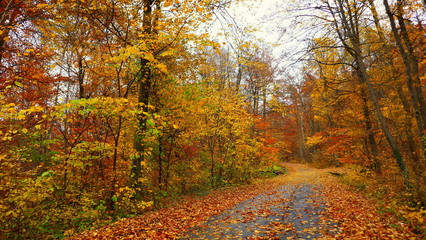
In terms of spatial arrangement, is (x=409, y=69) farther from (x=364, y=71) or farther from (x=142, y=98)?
(x=142, y=98)

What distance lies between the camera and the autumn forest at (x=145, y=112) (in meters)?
6.14

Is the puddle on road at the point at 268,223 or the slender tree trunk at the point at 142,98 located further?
the slender tree trunk at the point at 142,98

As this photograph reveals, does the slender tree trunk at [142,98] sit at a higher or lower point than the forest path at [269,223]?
higher

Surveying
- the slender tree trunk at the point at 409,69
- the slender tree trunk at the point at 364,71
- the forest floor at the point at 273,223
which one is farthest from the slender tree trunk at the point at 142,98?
the slender tree trunk at the point at 409,69

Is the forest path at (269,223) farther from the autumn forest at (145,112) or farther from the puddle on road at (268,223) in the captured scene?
the autumn forest at (145,112)

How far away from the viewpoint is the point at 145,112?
19.5 ft

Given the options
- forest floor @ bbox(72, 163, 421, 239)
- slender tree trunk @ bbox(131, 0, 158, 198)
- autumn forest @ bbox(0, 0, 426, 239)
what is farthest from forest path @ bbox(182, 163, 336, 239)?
slender tree trunk @ bbox(131, 0, 158, 198)

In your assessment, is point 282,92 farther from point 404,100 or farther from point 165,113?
point 165,113

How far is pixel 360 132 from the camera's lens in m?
11.6

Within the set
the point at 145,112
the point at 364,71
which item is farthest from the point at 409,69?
the point at 145,112

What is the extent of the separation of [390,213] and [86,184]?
29.6 feet

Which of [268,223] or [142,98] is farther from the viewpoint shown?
[142,98]

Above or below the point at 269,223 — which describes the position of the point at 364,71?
above

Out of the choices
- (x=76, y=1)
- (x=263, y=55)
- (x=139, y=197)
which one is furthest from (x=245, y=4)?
(x=263, y=55)
